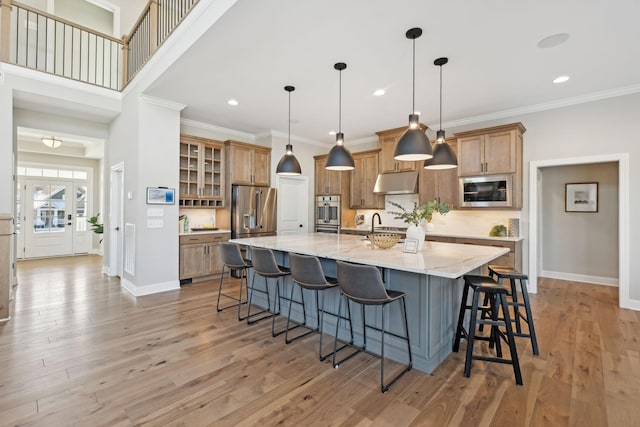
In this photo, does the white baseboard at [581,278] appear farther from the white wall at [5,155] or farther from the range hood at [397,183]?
the white wall at [5,155]

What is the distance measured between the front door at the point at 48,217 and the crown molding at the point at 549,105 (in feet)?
31.2

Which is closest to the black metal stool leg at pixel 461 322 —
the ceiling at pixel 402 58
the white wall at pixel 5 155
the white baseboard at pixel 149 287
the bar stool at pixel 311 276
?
the bar stool at pixel 311 276

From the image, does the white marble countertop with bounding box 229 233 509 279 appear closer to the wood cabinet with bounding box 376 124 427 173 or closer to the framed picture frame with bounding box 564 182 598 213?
the wood cabinet with bounding box 376 124 427 173

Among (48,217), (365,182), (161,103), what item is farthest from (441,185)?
(48,217)

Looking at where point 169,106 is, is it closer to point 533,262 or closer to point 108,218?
point 108,218

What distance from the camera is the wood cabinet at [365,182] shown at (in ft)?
20.7

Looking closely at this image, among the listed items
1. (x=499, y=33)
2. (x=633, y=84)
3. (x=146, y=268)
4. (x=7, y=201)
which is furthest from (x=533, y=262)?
(x=7, y=201)

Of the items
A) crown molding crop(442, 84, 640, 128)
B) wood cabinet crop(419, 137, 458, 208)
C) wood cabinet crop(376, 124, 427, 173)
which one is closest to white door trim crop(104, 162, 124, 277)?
wood cabinet crop(376, 124, 427, 173)

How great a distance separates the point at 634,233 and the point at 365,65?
13.6 feet

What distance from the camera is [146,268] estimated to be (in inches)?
176

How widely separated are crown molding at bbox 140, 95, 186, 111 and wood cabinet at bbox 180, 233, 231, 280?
81.7 inches

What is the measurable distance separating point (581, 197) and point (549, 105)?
194 centimetres

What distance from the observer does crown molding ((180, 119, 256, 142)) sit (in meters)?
5.69

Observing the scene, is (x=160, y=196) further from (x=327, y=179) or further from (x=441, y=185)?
(x=441, y=185)
